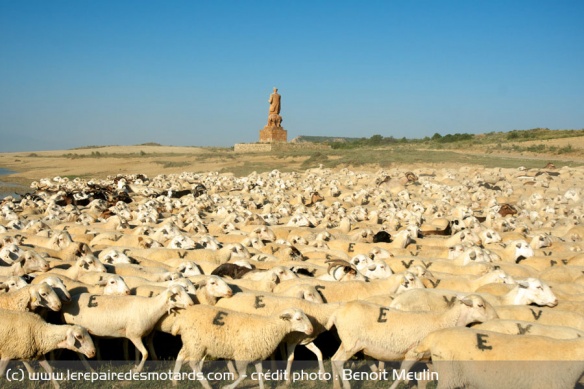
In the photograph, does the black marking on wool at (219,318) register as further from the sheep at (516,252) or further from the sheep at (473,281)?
the sheep at (516,252)

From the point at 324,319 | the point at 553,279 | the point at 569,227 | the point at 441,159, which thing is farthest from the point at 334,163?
the point at 324,319

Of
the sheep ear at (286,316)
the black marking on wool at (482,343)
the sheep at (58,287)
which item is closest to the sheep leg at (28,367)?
the sheep at (58,287)

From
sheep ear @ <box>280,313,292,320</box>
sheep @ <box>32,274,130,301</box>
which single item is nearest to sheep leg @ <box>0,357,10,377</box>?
sheep @ <box>32,274,130,301</box>

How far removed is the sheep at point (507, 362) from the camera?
18.8 ft

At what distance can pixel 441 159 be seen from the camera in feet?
131

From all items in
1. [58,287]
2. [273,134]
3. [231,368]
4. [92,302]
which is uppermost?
[273,134]

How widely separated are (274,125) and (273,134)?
1327 mm

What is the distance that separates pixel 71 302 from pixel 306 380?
3.60m

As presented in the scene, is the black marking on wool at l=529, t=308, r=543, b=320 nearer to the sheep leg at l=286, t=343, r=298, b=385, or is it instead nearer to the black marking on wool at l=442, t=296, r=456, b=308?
the black marking on wool at l=442, t=296, r=456, b=308

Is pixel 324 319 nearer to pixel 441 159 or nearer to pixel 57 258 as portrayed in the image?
pixel 57 258

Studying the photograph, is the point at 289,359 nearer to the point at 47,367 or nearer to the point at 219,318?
the point at 219,318

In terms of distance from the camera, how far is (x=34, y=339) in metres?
6.74

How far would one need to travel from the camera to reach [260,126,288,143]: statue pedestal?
60688 mm

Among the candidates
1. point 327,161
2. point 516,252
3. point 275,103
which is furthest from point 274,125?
point 516,252
